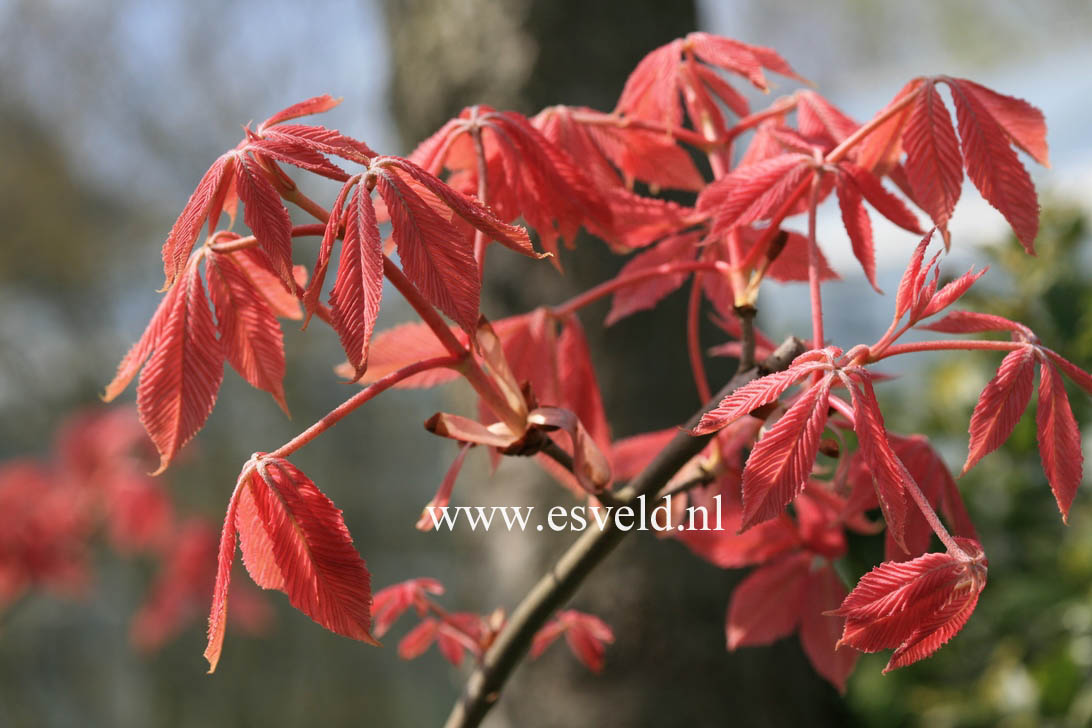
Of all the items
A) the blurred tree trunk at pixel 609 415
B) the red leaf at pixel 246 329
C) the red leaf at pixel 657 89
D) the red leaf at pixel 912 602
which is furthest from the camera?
the blurred tree trunk at pixel 609 415

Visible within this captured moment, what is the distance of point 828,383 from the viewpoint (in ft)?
1.12

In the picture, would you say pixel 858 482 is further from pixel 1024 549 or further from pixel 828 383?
pixel 1024 549

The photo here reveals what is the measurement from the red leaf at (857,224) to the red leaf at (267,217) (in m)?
0.27

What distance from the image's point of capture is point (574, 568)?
0.43m

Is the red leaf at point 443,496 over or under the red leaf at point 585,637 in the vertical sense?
over

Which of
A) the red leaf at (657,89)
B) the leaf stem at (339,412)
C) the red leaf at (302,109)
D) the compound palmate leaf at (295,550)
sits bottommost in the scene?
the compound palmate leaf at (295,550)

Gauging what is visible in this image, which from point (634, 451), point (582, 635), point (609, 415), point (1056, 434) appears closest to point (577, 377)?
point (634, 451)

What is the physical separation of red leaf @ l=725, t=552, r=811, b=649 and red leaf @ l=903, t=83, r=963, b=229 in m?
0.28

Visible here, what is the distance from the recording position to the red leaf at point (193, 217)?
358 mm

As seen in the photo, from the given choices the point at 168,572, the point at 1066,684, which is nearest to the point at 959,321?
the point at 1066,684

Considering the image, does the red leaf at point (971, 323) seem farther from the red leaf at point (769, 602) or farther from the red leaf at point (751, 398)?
the red leaf at point (769, 602)

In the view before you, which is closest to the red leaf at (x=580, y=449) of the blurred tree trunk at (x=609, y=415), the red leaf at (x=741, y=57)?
the red leaf at (x=741, y=57)

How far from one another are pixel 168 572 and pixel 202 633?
1.61 m

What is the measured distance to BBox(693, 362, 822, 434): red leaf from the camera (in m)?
0.33
